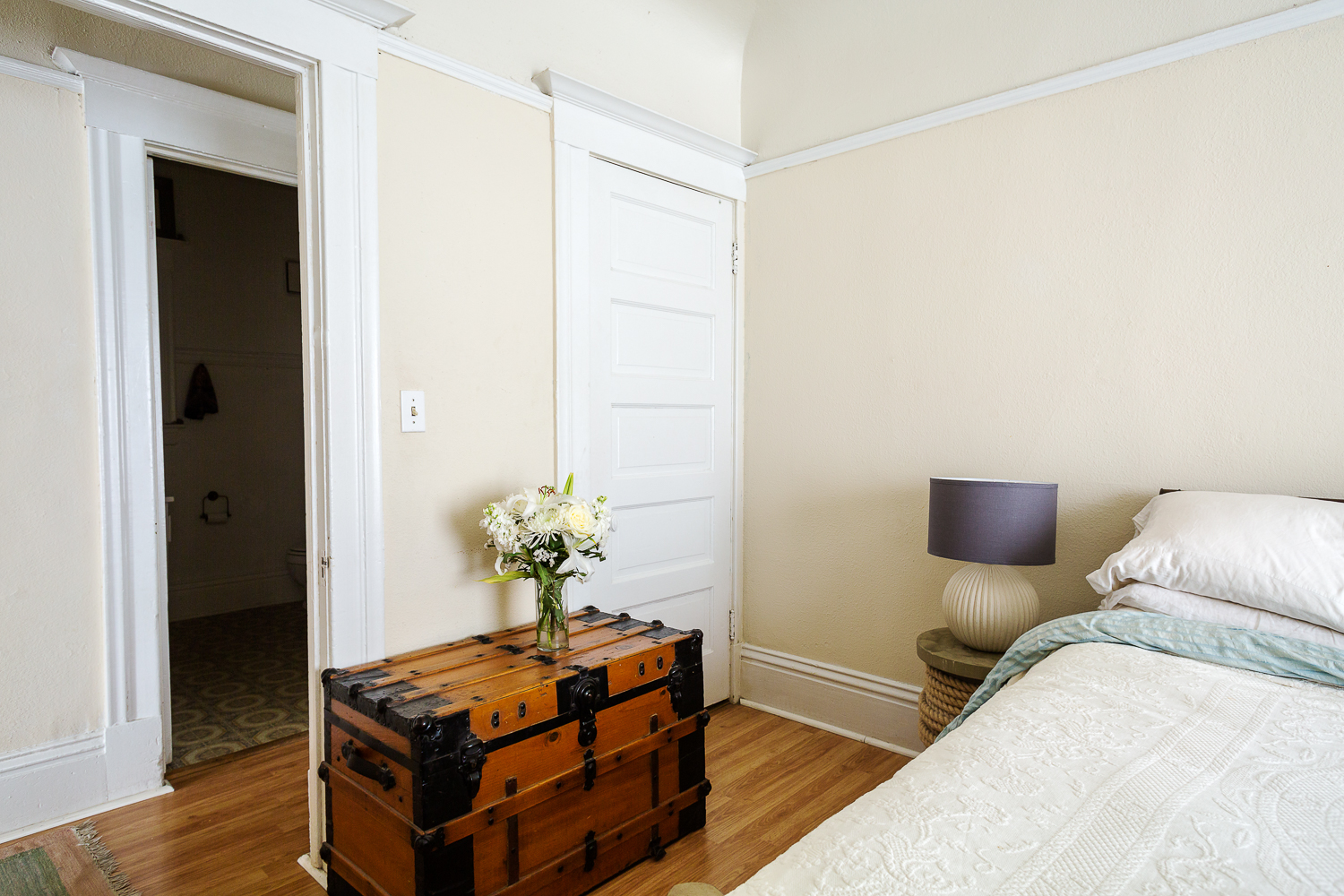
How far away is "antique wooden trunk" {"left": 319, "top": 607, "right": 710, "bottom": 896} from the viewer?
1.68 meters

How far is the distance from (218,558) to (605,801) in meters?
3.73

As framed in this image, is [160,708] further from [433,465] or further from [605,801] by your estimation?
[605,801]

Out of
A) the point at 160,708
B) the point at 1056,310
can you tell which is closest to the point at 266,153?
the point at 160,708

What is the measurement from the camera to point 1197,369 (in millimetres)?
2236

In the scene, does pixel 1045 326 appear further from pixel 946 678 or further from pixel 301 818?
pixel 301 818

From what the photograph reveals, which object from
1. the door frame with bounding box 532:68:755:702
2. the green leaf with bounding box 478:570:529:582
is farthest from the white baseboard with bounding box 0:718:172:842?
the door frame with bounding box 532:68:755:702

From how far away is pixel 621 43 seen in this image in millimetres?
2777

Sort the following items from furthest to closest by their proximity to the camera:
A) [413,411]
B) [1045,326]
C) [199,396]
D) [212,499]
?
[212,499], [199,396], [1045,326], [413,411]

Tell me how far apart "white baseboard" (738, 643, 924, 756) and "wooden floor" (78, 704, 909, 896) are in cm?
7

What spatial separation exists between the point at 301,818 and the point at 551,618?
1.08m

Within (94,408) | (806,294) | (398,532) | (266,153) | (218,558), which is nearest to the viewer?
(398,532)

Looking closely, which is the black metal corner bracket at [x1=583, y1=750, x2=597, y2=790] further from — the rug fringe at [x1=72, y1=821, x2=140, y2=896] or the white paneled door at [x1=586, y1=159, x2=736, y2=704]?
the rug fringe at [x1=72, y1=821, x2=140, y2=896]

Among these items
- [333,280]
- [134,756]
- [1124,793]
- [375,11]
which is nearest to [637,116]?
[375,11]

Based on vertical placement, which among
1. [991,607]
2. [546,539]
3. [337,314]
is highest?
[337,314]
